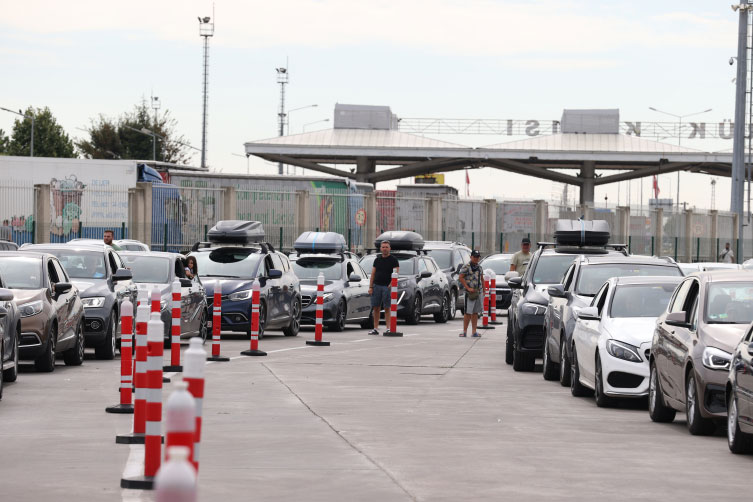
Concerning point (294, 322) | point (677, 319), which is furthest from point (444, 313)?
point (677, 319)

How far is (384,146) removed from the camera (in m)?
73.2

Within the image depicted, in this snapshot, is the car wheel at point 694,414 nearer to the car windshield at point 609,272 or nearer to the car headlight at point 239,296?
the car windshield at point 609,272

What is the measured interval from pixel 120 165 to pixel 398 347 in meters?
21.7

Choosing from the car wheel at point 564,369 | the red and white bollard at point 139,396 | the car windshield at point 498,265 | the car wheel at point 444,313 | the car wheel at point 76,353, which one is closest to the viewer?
the red and white bollard at point 139,396

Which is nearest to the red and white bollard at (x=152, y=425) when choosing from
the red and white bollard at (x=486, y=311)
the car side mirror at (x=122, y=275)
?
the car side mirror at (x=122, y=275)

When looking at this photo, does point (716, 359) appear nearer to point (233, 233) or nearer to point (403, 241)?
point (233, 233)

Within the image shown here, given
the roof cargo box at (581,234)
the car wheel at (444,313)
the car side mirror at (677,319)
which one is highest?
the roof cargo box at (581,234)

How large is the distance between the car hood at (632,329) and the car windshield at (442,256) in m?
21.5

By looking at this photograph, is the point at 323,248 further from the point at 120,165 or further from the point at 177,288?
the point at 120,165

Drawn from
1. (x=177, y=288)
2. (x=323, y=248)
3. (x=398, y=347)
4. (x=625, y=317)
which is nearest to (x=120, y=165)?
(x=323, y=248)

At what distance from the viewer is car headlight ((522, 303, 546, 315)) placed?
794 inches

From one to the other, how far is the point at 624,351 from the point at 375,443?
4.33 metres

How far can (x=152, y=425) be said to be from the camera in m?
8.91

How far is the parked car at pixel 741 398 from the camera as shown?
11117mm
